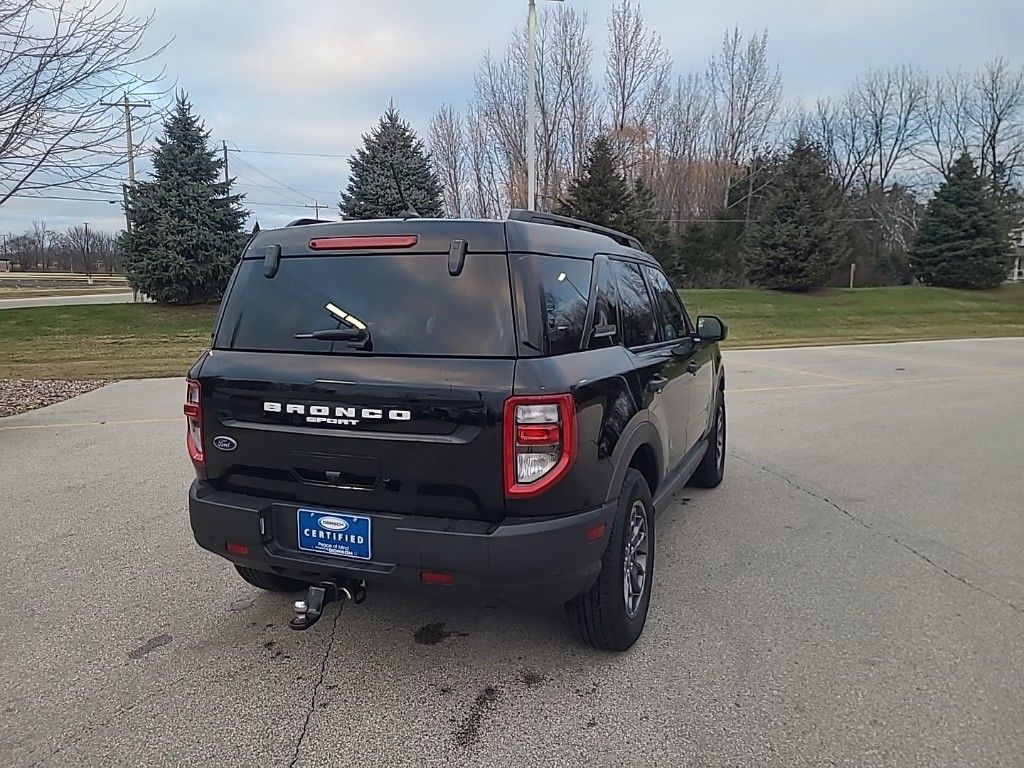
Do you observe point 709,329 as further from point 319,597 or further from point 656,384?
point 319,597

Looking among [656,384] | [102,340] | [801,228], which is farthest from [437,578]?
[801,228]

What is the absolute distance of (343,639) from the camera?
3.37 m

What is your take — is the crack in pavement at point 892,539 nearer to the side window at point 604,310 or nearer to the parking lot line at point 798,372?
the side window at point 604,310

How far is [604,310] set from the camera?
3430 millimetres

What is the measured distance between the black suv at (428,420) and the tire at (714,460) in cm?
253

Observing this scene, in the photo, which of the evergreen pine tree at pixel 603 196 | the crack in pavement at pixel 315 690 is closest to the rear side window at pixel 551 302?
the crack in pavement at pixel 315 690

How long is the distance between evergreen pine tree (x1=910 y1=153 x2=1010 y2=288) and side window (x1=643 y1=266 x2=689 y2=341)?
3555 centimetres

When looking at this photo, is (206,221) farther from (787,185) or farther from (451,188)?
(787,185)

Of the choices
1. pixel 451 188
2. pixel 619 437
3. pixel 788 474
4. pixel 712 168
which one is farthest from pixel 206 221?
pixel 712 168

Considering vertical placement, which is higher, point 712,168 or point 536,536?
point 712,168

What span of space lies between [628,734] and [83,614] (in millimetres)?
2807

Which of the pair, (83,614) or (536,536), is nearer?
(536,536)

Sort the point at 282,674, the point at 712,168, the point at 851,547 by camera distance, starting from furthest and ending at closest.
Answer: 1. the point at 712,168
2. the point at 851,547
3. the point at 282,674

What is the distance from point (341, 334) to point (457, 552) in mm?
1010
